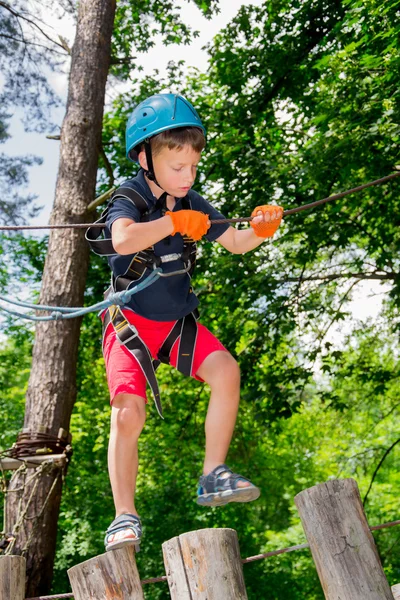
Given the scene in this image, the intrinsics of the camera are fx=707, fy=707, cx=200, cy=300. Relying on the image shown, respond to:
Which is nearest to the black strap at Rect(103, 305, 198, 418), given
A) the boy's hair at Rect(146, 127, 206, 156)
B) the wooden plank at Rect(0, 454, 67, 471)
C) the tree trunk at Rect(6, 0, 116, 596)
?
the boy's hair at Rect(146, 127, 206, 156)

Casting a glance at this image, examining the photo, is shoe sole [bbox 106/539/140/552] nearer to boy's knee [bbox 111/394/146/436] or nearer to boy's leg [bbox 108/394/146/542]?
boy's leg [bbox 108/394/146/542]

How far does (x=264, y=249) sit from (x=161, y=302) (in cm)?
649

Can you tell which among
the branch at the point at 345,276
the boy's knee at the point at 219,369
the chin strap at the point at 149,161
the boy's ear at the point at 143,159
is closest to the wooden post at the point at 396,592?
the boy's knee at the point at 219,369

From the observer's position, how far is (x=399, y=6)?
6.97 metres

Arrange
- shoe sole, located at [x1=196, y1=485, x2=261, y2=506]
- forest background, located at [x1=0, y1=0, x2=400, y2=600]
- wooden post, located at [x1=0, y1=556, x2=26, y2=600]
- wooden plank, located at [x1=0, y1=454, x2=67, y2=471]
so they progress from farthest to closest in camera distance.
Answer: forest background, located at [x1=0, y1=0, x2=400, y2=600], wooden plank, located at [x1=0, y1=454, x2=67, y2=471], shoe sole, located at [x1=196, y1=485, x2=261, y2=506], wooden post, located at [x1=0, y1=556, x2=26, y2=600]

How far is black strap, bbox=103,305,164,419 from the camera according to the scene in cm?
284

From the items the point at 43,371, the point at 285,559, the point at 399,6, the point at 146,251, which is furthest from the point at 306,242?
the point at 285,559

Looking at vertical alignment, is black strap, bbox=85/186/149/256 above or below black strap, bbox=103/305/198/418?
above

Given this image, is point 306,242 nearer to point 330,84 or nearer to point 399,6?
point 330,84

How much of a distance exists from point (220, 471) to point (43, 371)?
9.18 ft

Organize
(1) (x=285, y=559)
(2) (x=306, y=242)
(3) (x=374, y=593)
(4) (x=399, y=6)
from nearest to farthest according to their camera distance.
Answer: (3) (x=374, y=593), (4) (x=399, y=6), (2) (x=306, y=242), (1) (x=285, y=559)

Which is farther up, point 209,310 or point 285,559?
point 209,310

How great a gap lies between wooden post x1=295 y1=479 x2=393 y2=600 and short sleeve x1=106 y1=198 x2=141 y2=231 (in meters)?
1.25

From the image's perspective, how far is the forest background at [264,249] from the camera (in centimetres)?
704
